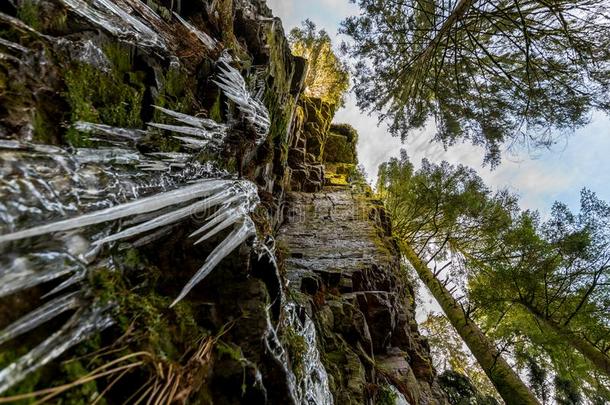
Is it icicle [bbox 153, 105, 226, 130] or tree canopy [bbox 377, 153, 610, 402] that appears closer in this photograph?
icicle [bbox 153, 105, 226, 130]

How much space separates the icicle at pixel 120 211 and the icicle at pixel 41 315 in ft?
0.96

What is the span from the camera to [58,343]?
1.16 m

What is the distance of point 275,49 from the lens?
21.6 ft

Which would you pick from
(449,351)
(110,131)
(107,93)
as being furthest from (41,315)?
(449,351)

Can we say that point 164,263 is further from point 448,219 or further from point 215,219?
point 448,219

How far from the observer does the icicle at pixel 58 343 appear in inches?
38.3

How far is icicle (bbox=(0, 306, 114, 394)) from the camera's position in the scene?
3.19 feet

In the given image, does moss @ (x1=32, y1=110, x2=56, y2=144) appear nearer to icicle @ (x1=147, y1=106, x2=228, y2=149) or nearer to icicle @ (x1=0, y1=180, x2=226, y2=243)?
icicle @ (x1=0, y1=180, x2=226, y2=243)

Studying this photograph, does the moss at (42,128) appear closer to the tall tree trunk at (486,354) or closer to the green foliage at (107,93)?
the green foliage at (107,93)

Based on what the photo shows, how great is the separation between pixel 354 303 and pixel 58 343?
4395mm

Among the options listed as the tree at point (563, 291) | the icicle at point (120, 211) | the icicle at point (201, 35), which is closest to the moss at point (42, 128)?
the icicle at point (120, 211)

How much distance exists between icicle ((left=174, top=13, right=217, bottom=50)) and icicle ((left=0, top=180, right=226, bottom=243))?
2.51 m

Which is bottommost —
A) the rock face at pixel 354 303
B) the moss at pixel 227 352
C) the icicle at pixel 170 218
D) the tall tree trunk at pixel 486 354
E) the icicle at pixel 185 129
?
the tall tree trunk at pixel 486 354

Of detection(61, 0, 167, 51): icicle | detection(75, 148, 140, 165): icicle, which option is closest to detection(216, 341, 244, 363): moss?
detection(75, 148, 140, 165): icicle
